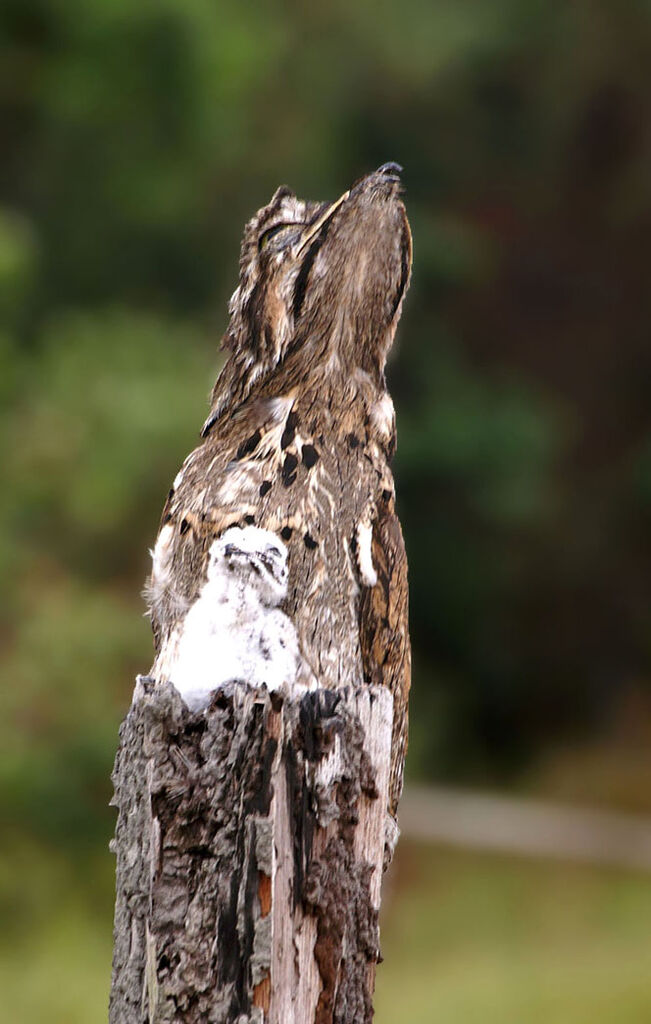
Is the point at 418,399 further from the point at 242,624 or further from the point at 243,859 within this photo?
the point at 243,859

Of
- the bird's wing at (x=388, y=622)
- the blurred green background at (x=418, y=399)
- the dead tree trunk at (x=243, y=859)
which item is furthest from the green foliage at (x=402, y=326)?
the dead tree trunk at (x=243, y=859)

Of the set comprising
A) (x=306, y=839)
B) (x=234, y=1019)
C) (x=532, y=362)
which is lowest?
(x=234, y=1019)

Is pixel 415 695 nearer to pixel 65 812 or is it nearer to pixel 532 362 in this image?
pixel 532 362

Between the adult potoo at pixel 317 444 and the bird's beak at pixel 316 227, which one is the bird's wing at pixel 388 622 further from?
the bird's beak at pixel 316 227

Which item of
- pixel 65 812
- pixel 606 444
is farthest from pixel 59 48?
pixel 606 444

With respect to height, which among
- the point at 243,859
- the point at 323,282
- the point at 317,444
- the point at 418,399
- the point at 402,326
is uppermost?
the point at 402,326

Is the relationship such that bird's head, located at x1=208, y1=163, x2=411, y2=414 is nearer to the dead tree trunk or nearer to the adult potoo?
the adult potoo

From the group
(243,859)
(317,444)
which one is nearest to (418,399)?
(317,444)
